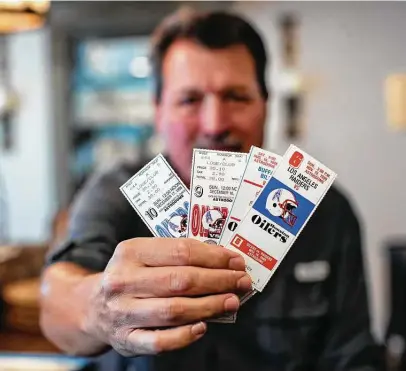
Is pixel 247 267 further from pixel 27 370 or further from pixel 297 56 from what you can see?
pixel 297 56

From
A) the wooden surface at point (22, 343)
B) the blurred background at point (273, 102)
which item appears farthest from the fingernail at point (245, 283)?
the blurred background at point (273, 102)

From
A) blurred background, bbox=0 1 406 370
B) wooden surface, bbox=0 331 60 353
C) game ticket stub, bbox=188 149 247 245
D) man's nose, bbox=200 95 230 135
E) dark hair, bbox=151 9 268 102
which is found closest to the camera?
game ticket stub, bbox=188 149 247 245

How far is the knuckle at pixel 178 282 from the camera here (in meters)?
0.36

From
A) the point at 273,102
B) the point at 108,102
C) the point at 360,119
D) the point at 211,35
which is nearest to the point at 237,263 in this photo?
the point at 211,35

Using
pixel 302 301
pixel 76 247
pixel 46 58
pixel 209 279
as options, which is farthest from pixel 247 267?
pixel 46 58

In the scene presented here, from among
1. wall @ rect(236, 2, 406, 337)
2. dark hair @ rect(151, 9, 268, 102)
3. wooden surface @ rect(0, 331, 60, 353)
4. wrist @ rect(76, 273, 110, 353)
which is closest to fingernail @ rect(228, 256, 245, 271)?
wrist @ rect(76, 273, 110, 353)

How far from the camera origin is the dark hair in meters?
0.56

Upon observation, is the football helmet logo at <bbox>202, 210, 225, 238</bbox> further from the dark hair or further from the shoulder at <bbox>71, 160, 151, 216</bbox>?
the dark hair

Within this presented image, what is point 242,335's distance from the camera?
0.64m

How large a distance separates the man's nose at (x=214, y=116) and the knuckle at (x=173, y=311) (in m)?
0.14

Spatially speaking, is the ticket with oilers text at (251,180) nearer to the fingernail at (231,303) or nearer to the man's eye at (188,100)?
the fingernail at (231,303)

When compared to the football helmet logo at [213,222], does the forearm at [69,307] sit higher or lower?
lower

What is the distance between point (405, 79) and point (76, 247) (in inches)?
109

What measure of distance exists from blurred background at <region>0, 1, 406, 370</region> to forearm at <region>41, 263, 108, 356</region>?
83.2 inches
